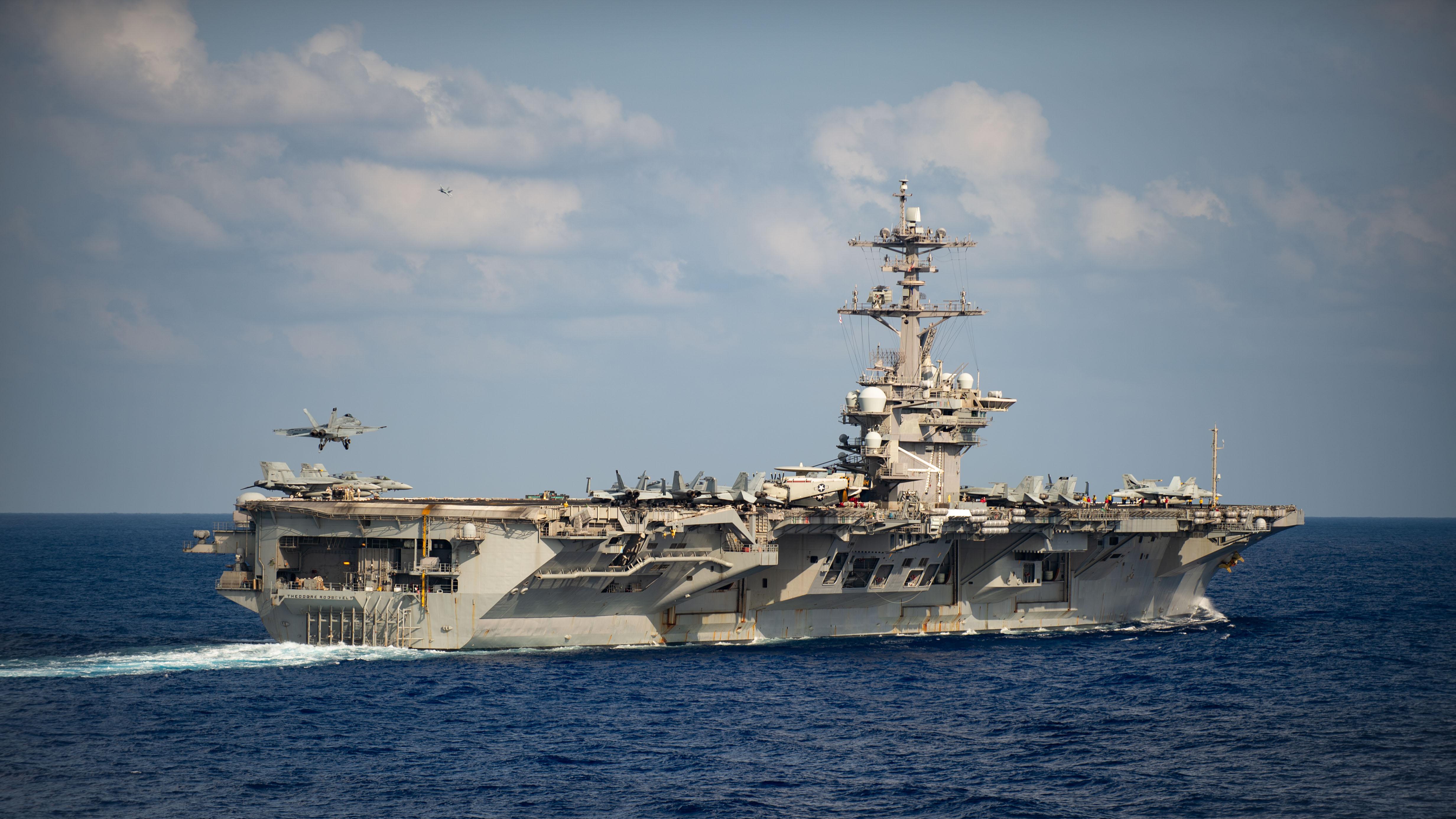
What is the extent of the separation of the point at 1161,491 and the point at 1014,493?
556 cm

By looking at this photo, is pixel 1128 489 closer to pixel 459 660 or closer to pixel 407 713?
pixel 459 660

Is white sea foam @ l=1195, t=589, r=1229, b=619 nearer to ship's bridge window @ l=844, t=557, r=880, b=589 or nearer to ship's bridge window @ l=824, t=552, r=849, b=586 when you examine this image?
ship's bridge window @ l=844, t=557, r=880, b=589

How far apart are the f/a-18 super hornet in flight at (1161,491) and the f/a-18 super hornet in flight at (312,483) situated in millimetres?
21458

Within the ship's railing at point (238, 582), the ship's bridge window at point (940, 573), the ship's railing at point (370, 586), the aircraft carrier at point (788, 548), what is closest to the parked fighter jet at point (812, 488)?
the aircraft carrier at point (788, 548)

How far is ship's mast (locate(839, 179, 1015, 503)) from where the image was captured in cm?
A: 3819

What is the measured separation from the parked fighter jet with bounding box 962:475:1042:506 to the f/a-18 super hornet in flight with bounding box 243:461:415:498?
54.6 ft

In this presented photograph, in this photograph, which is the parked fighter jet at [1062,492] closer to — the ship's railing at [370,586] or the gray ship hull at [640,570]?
the gray ship hull at [640,570]

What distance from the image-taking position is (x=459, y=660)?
3069 cm

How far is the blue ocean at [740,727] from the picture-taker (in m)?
20.9

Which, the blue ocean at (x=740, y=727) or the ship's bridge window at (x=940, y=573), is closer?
the blue ocean at (x=740, y=727)

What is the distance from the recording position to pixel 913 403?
39.2 meters

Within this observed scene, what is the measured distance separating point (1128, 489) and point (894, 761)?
20304 mm

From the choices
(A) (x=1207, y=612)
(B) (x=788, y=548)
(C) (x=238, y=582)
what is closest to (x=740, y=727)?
(B) (x=788, y=548)

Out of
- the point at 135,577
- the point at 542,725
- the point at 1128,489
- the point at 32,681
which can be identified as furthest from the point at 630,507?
the point at 135,577
